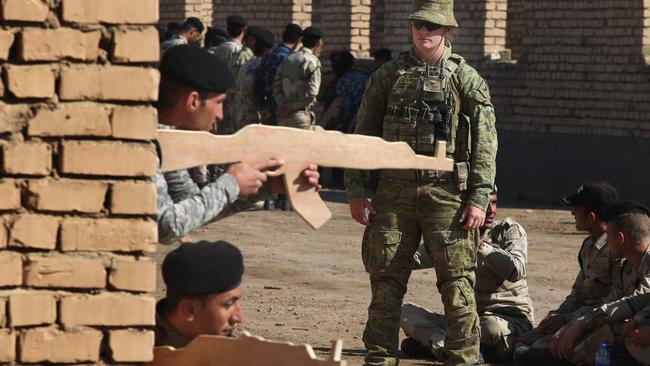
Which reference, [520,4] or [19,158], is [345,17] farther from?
[19,158]

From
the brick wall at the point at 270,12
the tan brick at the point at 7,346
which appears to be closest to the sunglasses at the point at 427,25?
the tan brick at the point at 7,346

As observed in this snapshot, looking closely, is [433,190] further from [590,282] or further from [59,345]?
[59,345]

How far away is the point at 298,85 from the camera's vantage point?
553 inches

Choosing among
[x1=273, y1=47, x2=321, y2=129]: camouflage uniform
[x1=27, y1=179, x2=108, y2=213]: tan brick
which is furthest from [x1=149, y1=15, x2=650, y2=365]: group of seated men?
[x1=273, y1=47, x2=321, y2=129]: camouflage uniform

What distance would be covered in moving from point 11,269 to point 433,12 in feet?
11.3

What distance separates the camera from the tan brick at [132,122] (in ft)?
13.8

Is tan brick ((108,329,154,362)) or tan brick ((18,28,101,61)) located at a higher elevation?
tan brick ((18,28,101,61))

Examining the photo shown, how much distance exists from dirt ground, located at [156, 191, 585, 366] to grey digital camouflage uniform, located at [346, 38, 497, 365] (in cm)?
→ 80

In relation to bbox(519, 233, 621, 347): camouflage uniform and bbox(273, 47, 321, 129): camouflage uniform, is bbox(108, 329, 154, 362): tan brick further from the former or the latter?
bbox(273, 47, 321, 129): camouflage uniform

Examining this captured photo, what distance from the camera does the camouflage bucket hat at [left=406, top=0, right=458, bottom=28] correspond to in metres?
7.13

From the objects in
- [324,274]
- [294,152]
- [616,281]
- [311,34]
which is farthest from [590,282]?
[311,34]

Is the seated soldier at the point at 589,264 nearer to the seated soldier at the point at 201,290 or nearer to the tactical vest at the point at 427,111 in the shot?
the tactical vest at the point at 427,111

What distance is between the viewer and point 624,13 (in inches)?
587

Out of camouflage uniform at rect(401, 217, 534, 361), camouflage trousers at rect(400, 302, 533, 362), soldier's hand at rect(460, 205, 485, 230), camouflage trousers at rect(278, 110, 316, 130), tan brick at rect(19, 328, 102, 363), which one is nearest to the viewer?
tan brick at rect(19, 328, 102, 363)
